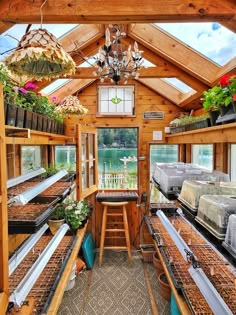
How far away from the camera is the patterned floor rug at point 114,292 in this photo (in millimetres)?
2965

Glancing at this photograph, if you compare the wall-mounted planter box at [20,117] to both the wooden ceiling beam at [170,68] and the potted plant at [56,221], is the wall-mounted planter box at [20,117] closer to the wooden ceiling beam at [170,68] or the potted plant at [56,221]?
the potted plant at [56,221]

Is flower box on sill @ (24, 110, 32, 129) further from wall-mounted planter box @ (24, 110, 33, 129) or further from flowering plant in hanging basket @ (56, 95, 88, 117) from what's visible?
flowering plant in hanging basket @ (56, 95, 88, 117)

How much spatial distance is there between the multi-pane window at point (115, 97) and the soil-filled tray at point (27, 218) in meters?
2.72

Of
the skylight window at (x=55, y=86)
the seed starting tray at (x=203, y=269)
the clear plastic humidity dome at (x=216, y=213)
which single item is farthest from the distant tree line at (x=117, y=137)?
the clear plastic humidity dome at (x=216, y=213)

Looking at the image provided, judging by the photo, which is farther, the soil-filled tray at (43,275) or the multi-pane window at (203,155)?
the multi-pane window at (203,155)

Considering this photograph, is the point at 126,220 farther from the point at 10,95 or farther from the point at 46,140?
the point at 10,95

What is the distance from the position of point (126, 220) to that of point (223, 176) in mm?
2441

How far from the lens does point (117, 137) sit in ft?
15.6

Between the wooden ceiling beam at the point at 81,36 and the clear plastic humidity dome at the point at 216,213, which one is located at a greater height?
the wooden ceiling beam at the point at 81,36

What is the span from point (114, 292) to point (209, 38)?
10.6ft

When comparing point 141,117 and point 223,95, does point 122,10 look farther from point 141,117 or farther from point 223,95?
point 141,117

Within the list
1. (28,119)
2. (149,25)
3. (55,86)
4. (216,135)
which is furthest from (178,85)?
(28,119)

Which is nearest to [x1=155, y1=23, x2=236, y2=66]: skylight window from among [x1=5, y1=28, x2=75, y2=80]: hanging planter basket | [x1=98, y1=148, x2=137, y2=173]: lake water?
[x1=5, y1=28, x2=75, y2=80]: hanging planter basket

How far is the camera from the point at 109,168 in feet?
16.2
